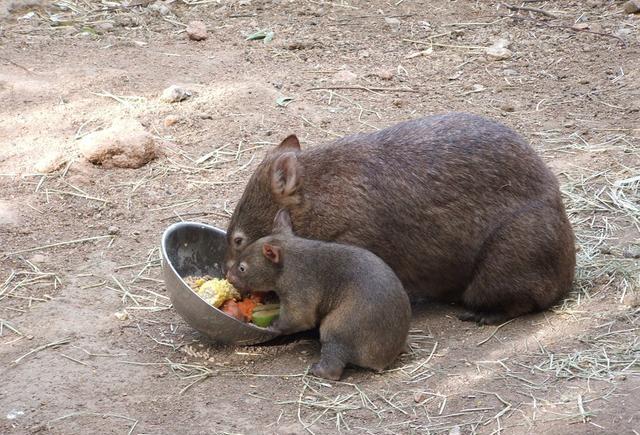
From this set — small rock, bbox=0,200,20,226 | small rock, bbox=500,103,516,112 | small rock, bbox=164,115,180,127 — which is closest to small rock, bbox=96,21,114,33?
small rock, bbox=164,115,180,127

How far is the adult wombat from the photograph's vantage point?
582cm

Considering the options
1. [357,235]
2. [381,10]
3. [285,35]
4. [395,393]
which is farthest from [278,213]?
[381,10]

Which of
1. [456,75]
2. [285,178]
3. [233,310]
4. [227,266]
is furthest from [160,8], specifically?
[233,310]

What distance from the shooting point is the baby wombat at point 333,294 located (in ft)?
17.3

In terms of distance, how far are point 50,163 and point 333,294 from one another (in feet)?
10.3

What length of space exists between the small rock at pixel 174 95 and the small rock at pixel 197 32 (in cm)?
156

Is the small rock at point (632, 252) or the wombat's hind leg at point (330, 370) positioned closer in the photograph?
the wombat's hind leg at point (330, 370)

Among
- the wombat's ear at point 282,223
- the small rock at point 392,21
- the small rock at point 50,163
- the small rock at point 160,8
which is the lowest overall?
the small rock at point 50,163

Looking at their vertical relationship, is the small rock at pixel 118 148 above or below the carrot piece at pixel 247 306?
above

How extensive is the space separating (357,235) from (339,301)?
0.54m

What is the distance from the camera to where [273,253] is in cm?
549

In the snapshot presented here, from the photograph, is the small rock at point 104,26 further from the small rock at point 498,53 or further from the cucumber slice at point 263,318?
the cucumber slice at point 263,318

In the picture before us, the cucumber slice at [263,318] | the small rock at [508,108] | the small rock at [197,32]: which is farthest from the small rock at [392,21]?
the cucumber slice at [263,318]

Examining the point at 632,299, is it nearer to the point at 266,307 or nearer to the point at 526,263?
the point at 526,263
